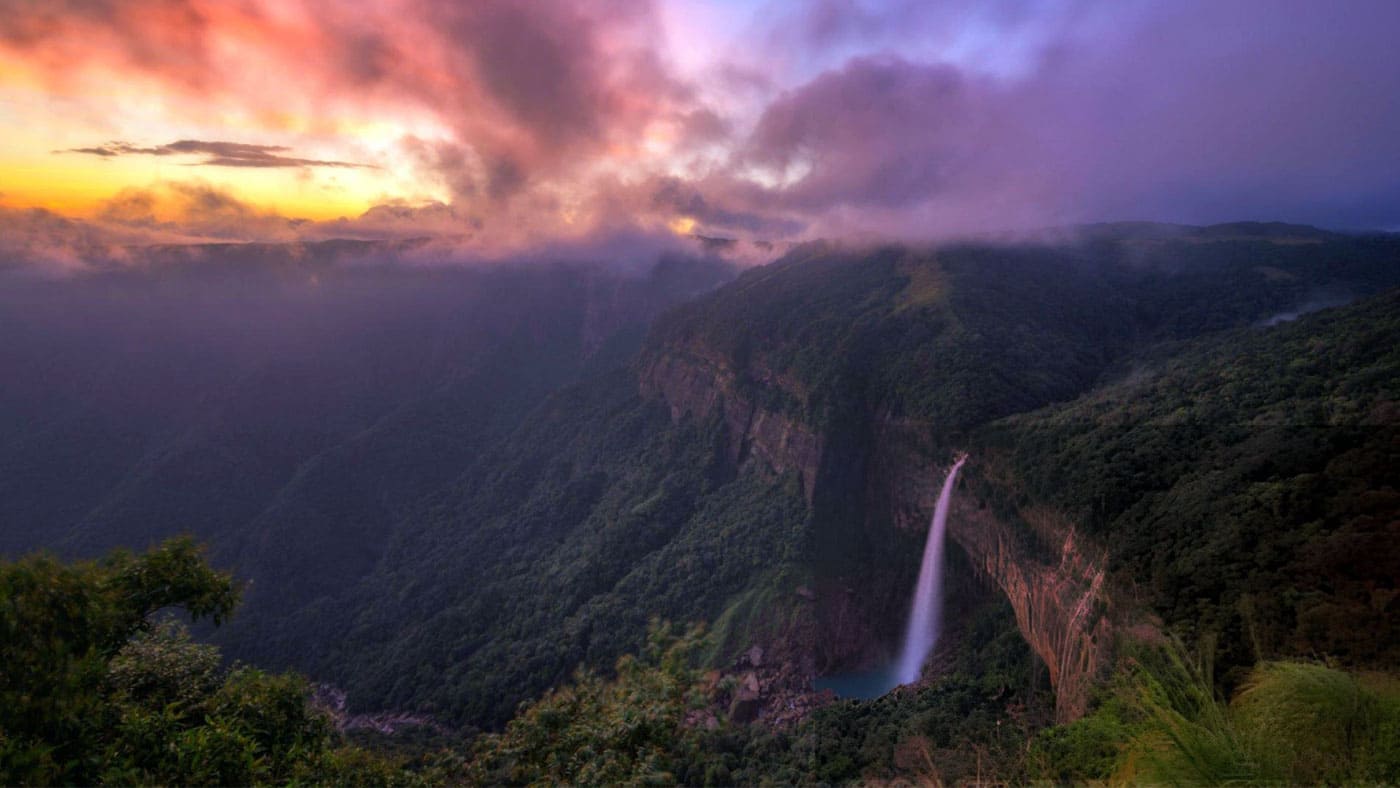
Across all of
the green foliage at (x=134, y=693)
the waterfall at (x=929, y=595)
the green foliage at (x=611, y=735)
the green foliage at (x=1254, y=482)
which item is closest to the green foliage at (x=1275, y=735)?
the green foliage at (x=1254, y=482)

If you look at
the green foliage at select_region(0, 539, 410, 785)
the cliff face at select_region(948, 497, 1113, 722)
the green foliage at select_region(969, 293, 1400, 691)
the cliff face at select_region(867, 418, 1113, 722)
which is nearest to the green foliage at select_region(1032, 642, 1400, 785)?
the green foliage at select_region(969, 293, 1400, 691)

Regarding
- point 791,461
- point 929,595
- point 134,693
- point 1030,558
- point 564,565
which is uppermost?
point 134,693

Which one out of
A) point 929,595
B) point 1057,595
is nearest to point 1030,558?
point 1057,595

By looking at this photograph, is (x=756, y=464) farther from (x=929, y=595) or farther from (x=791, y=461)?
(x=929, y=595)

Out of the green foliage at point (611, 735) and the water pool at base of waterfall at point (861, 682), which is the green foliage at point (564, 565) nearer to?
the water pool at base of waterfall at point (861, 682)

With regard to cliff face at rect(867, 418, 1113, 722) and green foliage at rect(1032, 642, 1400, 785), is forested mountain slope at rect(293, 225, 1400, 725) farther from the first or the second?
green foliage at rect(1032, 642, 1400, 785)

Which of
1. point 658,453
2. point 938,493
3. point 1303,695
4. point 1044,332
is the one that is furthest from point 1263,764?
point 658,453
